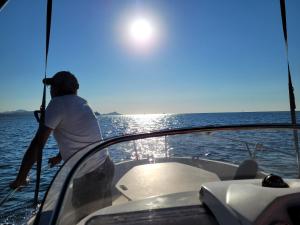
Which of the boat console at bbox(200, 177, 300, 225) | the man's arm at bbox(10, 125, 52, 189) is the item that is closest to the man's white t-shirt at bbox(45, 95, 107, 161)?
the man's arm at bbox(10, 125, 52, 189)

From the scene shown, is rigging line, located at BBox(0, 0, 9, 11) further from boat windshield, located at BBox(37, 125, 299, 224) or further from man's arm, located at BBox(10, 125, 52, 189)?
man's arm, located at BBox(10, 125, 52, 189)

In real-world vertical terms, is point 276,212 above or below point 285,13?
below

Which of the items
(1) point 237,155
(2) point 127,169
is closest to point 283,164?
(1) point 237,155

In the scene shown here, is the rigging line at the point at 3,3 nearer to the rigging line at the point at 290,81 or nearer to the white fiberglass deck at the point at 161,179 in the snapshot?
the white fiberglass deck at the point at 161,179

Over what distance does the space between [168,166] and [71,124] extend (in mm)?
1065

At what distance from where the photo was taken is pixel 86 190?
1.69 meters

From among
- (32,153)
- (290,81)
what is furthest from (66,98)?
(290,81)

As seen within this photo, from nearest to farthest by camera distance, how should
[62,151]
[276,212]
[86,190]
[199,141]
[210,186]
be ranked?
1. [276,212]
2. [86,190]
3. [210,186]
4. [199,141]
5. [62,151]

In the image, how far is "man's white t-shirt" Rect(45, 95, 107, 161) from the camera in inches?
107

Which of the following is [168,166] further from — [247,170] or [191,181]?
[247,170]

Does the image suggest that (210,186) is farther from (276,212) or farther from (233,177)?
(276,212)

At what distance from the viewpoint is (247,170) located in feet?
6.68

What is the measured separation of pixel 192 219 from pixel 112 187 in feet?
1.42

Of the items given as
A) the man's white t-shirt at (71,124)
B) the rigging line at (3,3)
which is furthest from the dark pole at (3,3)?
the man's white t-shirt at (71,124)
